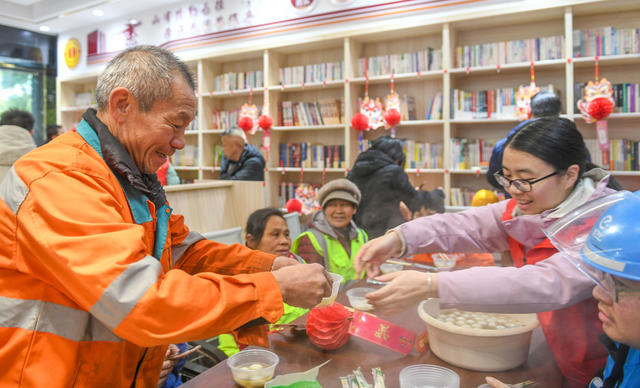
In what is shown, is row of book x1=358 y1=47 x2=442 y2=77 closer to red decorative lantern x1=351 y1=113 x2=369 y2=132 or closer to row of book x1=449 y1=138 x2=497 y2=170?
red decorative lantern x1=351 y1=113 x2=369 y2=132

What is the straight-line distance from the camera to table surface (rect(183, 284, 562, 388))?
3.68 feet

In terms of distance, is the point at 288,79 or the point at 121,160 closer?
the point at 121,160

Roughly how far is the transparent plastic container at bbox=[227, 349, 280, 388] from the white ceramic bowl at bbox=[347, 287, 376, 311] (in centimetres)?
33

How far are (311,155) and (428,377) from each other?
4684mm

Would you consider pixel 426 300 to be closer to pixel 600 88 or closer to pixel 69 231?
pixel 69 231

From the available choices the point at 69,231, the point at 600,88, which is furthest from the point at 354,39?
the point at 69,231

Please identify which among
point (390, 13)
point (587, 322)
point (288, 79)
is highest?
point (390, 13)

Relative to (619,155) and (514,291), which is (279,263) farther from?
(619,155)

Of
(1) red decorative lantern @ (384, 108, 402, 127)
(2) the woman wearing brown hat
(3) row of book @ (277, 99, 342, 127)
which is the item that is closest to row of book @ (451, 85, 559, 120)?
(1) red decorative lantern @ (384, 108, 402, 127)

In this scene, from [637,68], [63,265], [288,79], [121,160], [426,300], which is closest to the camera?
[63,265]

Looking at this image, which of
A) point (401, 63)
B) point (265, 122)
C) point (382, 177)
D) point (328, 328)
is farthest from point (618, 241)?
point (265, 122)

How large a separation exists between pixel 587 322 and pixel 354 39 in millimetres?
4548

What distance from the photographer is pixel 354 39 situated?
5168mm

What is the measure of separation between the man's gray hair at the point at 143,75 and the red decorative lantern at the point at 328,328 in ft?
2.43
